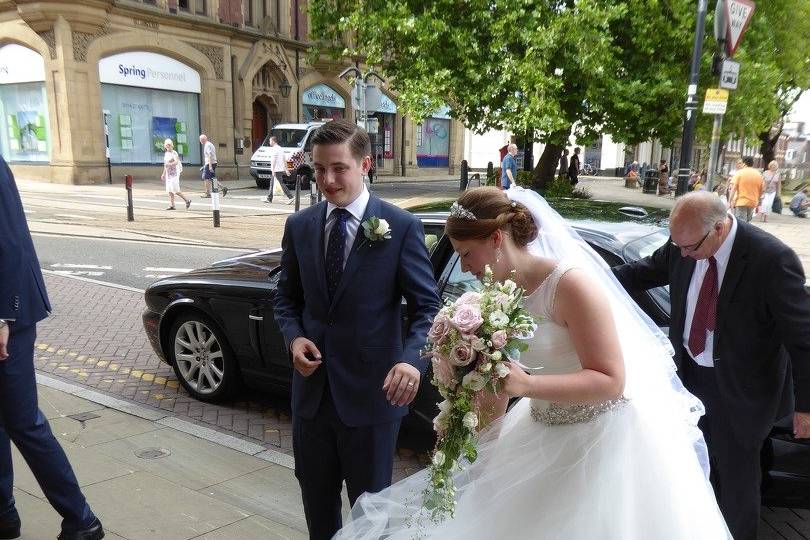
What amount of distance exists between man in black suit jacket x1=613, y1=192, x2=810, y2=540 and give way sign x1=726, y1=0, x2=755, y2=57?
719 cm

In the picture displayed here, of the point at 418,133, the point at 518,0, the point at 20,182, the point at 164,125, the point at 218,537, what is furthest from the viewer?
the point at 418,133

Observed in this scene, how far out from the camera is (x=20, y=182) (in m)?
→ 25.2

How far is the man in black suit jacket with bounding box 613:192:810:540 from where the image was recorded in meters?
2.60

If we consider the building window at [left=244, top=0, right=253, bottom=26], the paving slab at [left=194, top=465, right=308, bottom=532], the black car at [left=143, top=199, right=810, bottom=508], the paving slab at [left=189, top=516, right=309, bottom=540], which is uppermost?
the building window at [left=244, top=0, right=253, bottom=26]

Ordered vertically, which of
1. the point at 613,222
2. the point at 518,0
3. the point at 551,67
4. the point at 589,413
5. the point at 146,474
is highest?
the point at 518,0

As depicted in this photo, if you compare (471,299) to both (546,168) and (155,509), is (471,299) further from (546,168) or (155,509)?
(546,168)

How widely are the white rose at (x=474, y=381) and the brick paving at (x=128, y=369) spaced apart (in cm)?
241

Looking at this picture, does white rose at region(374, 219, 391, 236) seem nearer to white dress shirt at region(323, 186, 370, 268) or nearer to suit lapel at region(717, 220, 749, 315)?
white dress shirt at region(323, 186, 370, 268)

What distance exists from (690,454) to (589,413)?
38 centimetres

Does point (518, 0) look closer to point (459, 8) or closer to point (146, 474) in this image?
point (459, 8)

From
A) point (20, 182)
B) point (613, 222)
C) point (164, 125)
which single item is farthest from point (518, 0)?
point (20, 182)

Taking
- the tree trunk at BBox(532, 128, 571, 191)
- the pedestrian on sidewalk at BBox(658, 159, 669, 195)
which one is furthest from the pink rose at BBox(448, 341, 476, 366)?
the pedestrian on sidewalk at BBox(658, 159, 669, 195)

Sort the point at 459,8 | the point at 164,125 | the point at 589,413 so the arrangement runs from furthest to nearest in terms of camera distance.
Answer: the point at 164,125, the point at 459,8, the point at 589,413

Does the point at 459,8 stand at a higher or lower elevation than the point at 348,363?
higher
